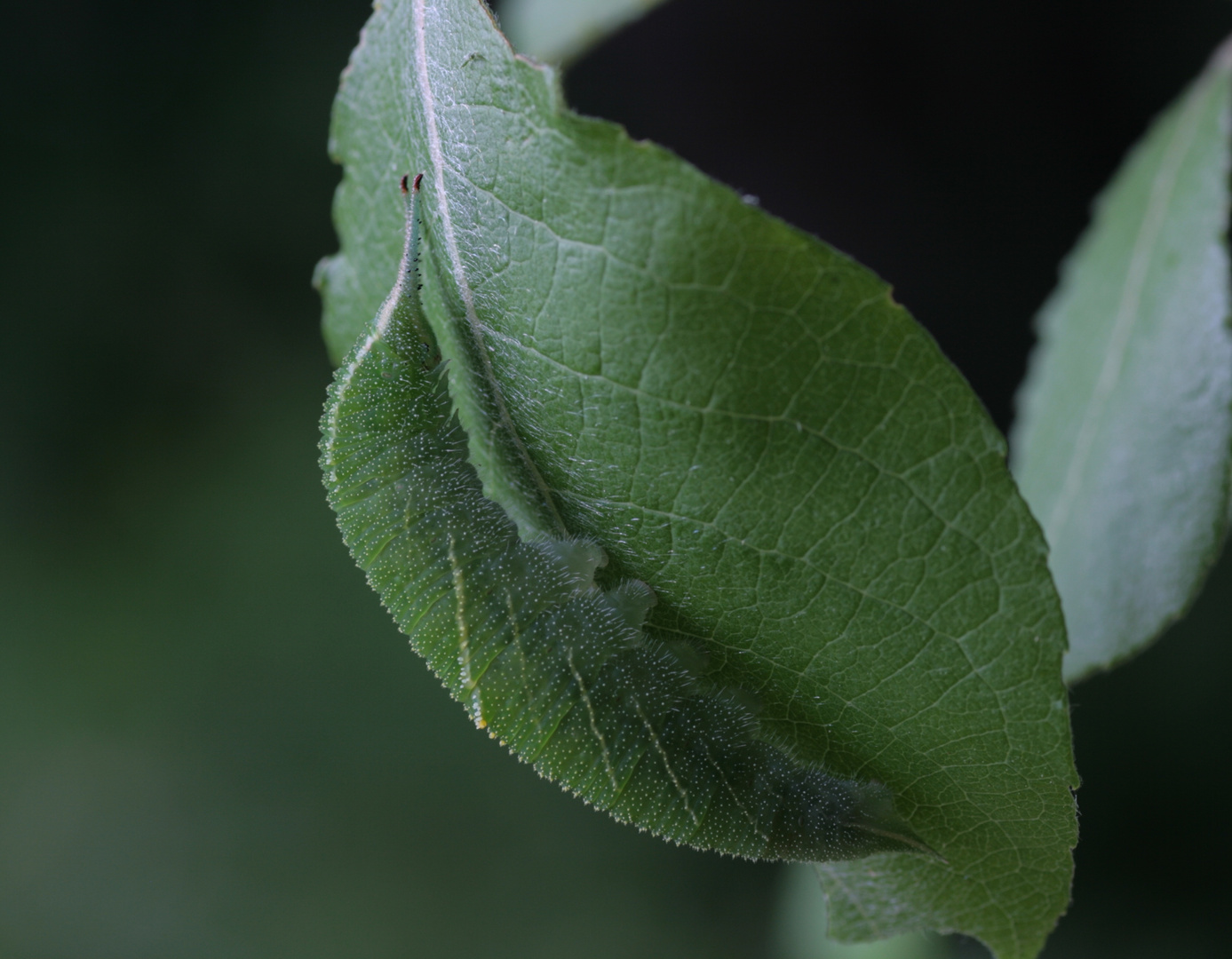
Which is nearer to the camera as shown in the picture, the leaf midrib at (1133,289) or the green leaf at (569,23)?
the leaf midrib at (1133,289)

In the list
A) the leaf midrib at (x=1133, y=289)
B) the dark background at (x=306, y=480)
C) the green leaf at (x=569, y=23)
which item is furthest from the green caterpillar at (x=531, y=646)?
the dark background at (x=306, y=480)

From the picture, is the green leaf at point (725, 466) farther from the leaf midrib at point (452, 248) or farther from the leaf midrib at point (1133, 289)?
the leaf midrib at point (1133, 289)

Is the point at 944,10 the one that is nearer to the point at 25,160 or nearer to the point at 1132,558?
the point at 1132,558

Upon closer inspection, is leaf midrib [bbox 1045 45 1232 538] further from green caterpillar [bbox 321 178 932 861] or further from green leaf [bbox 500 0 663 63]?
green leaf [bbox 500 0 663 63]

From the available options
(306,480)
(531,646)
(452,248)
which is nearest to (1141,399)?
(531,646)

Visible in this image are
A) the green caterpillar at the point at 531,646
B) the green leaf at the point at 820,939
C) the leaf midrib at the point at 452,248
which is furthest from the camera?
Answer: the green leaf at the point at 820,939

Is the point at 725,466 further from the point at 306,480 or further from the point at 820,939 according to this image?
the point at 306,480

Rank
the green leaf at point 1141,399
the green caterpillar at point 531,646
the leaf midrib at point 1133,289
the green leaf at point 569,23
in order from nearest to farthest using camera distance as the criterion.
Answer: the green caterpillar at point 531,646 → the green leaf at point 1141,399 → the leaf midrib at point 1133,289 → the green leaf at point 569,23
